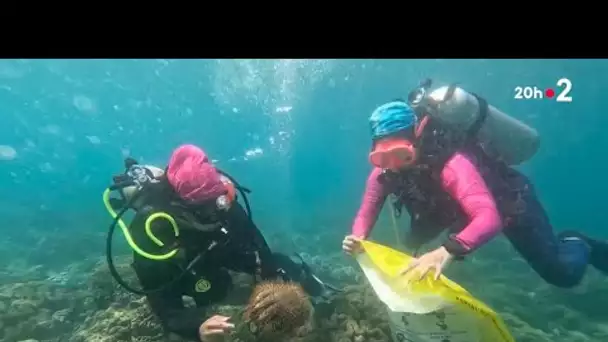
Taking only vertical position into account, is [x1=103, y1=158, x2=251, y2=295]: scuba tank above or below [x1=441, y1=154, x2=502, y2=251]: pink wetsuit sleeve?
above

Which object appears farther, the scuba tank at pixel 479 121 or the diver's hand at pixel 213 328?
the scuba tank at pixel 479 121

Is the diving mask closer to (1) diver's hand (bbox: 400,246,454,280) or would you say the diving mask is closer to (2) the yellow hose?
(1) diver's hand (bbox: 400,246,454,280)

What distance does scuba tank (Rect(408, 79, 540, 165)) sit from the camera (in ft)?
14.7

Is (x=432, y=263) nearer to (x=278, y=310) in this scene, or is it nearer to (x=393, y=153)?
(x=393, y=153)

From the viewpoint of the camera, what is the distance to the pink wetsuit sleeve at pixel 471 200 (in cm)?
374

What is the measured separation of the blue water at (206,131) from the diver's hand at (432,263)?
9.79 m

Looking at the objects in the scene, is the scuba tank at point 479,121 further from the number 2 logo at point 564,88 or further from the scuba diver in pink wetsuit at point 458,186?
the number 2 logo at point 564,88

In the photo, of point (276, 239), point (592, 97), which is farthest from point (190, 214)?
point (276, 239)

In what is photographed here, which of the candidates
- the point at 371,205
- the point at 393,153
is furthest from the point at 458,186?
the point at 371,205

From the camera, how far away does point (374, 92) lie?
22.8 m

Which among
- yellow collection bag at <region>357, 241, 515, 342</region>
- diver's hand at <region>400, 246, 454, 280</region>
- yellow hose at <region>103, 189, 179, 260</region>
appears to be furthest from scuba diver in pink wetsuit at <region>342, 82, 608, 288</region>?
yellow hose at <region>103, 189, 179, 260</region>

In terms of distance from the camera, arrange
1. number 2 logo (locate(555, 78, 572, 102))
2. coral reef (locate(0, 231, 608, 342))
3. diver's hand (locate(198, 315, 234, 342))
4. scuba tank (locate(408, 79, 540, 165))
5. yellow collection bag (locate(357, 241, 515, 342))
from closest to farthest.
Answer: yellow collection bag (locate(357, 241, 515, 342))
diver's hand (locate(198, 315, 234, 342))
scuba tank (locate(408, 79, 540, 165))
coral reef (locate(0, 231, 608, 342))
number 2 logo (locate(555, 78, 572, 102))

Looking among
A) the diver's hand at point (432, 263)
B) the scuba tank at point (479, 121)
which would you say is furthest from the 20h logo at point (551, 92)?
the diver's hand at point (432, 263)

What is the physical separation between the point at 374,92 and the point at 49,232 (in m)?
14.4
